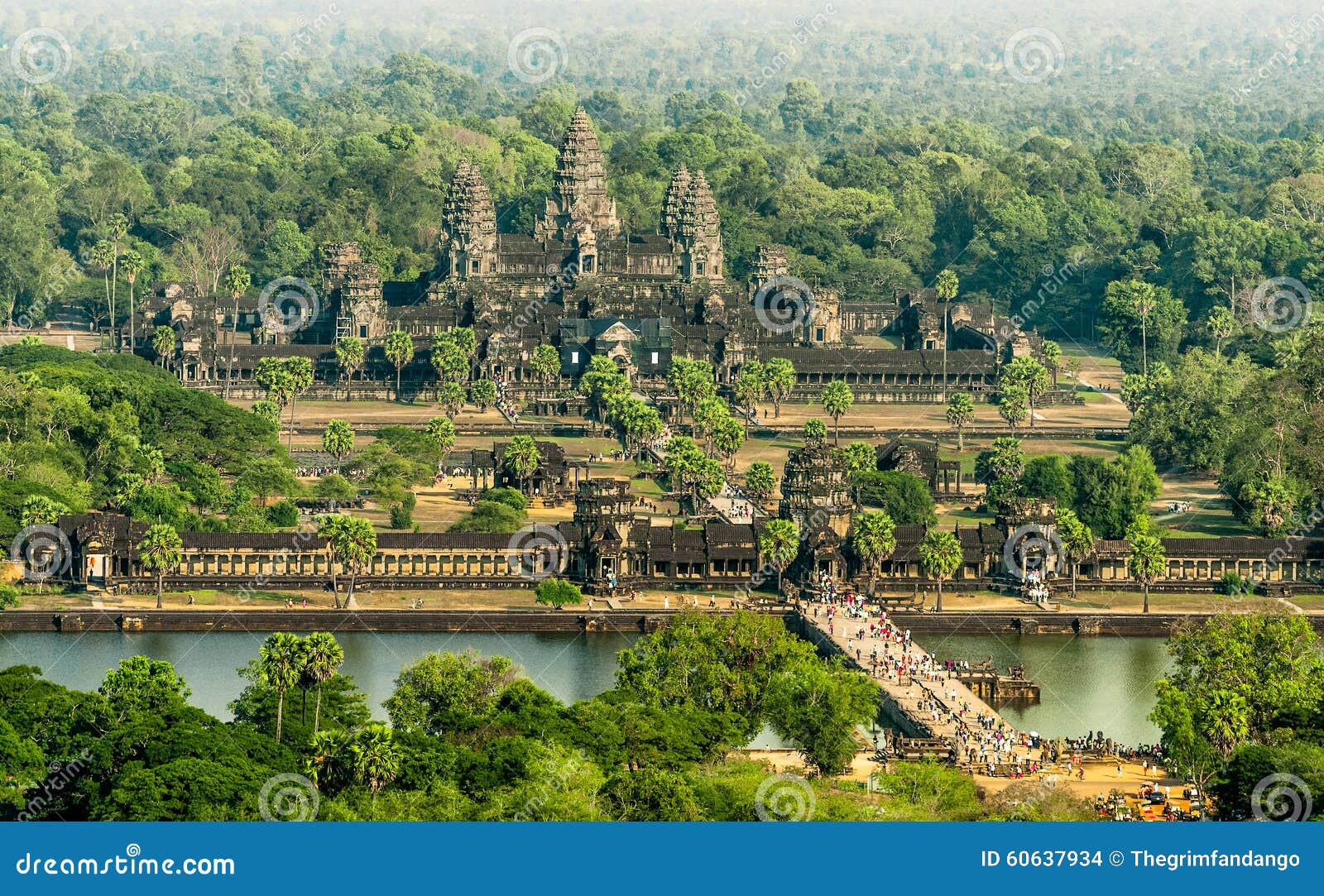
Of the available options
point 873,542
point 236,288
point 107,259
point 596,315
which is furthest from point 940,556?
point 107,259

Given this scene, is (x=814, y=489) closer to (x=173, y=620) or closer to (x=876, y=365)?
(x=173, y=620)

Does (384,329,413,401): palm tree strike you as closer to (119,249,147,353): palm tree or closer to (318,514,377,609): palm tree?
(119,249,147,353): palm tree

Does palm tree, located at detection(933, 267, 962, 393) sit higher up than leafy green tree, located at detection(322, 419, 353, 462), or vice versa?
palm tree, located at detection(933, 267, 962, 393)

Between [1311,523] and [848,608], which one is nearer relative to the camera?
[848,608]

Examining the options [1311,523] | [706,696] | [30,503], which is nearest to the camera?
[706,696]

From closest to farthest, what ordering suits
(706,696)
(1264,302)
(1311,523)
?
(706,696) < (1311,523) < (1264,302)

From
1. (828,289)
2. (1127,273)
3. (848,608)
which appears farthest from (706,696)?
(1127,273)

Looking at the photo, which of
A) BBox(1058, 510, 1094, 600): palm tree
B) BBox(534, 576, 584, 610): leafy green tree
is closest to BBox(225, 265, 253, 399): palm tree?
BBox(534, 576, 584, 610): leafy green tree
